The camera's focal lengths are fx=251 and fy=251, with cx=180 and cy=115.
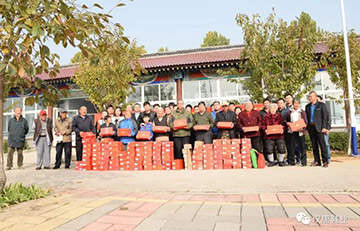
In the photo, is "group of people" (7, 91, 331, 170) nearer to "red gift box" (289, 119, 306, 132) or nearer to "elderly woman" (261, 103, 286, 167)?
"elderly woman" (261, 103, 286, 167)

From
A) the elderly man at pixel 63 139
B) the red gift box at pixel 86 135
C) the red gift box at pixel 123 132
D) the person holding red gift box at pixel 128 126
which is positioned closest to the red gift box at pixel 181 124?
the person holding red gift box at pixel 128 126

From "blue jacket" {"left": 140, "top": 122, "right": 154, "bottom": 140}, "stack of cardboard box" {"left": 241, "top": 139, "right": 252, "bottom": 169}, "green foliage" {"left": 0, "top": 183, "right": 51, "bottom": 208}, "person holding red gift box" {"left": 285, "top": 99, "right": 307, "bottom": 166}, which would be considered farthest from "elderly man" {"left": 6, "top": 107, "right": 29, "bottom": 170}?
"person holding red gift box" {"left": 285, "top": 99, "right": 307, "bottom": 166}

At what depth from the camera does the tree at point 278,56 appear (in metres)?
8.62

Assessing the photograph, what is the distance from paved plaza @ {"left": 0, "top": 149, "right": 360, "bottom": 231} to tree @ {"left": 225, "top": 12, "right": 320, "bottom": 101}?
180 inches

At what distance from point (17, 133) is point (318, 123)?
880cm

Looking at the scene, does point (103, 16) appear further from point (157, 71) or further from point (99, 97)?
point (157, 71)

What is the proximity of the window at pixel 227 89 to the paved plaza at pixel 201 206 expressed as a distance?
35.1 ft

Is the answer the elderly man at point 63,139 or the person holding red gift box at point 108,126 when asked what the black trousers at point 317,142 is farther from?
the elderly man at point 63,139

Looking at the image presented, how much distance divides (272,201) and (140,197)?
182 cm

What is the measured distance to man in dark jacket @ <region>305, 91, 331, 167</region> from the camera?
613cm

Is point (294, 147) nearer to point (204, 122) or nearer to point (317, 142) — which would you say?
point (317, 142)

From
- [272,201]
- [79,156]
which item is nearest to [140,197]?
[272,201]

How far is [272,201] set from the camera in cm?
326

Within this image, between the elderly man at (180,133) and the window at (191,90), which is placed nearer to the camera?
the elderly man at (180,133)
